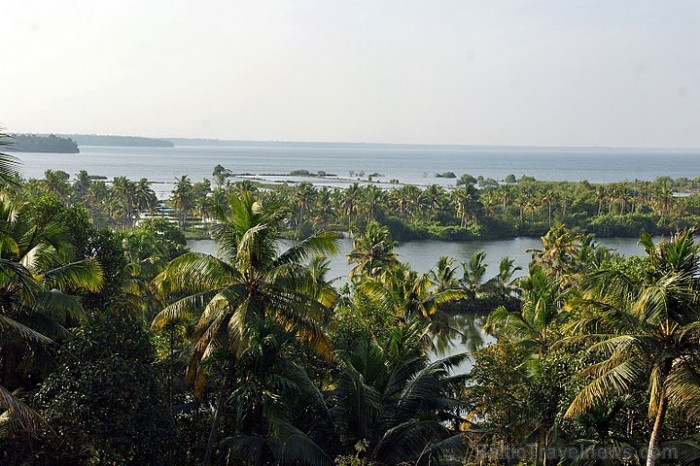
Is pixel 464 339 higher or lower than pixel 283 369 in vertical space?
lower

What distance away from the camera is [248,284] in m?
16.3

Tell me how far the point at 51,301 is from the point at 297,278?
504cm

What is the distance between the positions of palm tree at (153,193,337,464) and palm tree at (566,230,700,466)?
231 inches

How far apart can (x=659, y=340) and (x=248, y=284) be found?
27.6 ft

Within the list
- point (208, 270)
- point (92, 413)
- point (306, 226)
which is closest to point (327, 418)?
point (208, 270)

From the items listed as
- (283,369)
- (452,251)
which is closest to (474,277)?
(452,251)

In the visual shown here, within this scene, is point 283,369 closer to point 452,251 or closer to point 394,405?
point 394,405

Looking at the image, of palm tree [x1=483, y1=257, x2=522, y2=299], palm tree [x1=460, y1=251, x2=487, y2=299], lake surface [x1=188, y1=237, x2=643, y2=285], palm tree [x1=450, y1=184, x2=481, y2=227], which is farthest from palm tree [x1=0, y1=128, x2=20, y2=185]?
palm tree [x1=450, y1=184, x2=481, y2=227]

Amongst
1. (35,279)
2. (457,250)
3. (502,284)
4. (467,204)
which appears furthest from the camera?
(467,204)

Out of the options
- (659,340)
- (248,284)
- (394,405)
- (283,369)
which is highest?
(248,284)

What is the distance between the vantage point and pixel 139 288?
2525cm

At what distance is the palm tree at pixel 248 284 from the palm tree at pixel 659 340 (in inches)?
231

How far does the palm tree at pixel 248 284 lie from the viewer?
15.9 meters

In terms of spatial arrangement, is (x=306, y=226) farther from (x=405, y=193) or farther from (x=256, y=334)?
(x=256, y=334)
